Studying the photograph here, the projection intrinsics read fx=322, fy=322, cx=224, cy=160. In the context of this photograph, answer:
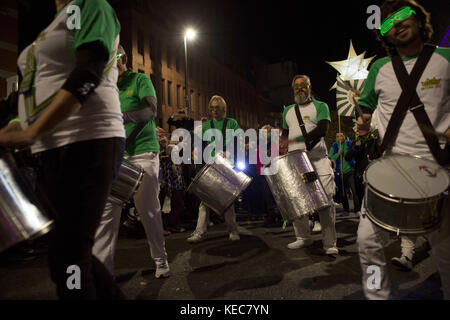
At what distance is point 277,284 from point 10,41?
13870 millimetres

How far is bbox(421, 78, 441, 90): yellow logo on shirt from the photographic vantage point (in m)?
2.11

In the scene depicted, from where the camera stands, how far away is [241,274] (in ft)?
11.0

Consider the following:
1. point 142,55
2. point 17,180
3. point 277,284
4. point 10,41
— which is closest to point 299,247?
point 277,284

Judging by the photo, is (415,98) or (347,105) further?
(347,105)

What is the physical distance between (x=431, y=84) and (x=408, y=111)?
0.22 meters

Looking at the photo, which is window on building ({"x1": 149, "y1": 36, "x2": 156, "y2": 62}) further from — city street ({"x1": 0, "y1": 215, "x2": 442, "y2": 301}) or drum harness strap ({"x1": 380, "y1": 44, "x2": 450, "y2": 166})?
drum harness strap ({"x1": 380, "y1": 44, "x2": 450, "y2": 166})

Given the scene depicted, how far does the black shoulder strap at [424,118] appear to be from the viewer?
2.04 metres

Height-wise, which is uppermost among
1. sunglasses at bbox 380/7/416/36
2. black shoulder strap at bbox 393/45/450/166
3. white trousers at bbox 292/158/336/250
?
sunglasses at bbox 380/7/416/36

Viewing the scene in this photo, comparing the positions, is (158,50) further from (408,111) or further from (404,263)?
(408,111)

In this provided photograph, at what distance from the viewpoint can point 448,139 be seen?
6.73 feet

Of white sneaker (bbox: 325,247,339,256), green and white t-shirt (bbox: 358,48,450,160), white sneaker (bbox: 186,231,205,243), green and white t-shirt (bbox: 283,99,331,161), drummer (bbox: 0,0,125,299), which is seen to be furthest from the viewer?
white sneaker (bbox: 186,231,205,243)

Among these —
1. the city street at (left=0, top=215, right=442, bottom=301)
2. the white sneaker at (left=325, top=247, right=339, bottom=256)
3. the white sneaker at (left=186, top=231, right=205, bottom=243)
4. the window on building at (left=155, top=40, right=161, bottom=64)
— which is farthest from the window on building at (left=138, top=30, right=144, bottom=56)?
the white sneaker at (left=325, top=247, right=339, bottom=256)

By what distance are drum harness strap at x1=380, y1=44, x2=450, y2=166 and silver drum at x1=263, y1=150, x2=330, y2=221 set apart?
1593mm
